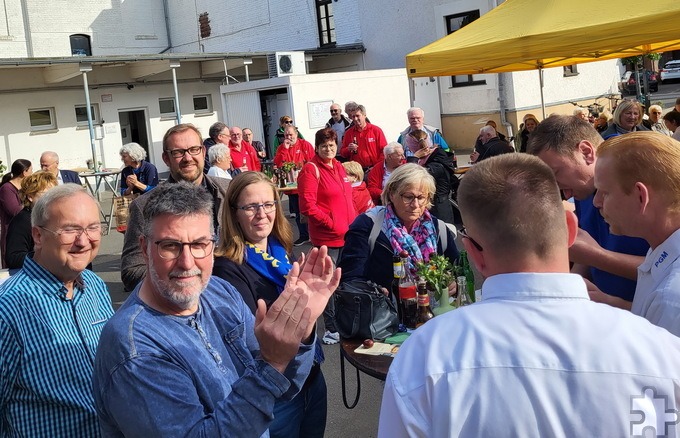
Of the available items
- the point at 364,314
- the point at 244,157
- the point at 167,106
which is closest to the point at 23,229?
the point at 364,314

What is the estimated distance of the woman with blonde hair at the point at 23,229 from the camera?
5.30m

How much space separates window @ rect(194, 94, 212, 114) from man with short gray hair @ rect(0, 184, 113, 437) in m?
A: 24.3

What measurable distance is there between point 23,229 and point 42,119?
63.8 feet

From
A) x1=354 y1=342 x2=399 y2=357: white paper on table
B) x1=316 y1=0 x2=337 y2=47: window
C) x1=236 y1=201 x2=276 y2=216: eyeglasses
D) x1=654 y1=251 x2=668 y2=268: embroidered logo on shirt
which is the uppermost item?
x1=316 y1=0 x2=337 y2=47: window

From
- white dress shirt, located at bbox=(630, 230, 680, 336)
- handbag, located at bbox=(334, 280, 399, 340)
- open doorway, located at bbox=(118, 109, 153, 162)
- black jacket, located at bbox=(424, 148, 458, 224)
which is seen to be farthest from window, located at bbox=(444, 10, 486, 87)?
white dress shirt, located at bbox=(630, 230, 680, 336)

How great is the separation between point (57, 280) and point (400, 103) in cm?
2060

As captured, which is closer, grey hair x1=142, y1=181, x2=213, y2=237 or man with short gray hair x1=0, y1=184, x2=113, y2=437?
grey hair x1=142, y1=181, x2=213, y2=237

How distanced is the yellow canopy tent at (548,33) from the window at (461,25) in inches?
587

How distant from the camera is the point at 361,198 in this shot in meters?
8.29

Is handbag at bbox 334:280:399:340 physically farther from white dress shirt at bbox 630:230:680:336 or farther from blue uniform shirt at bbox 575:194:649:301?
white dress shirt at bbox 630:230:680:336

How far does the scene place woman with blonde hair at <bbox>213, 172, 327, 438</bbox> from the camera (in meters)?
3.27

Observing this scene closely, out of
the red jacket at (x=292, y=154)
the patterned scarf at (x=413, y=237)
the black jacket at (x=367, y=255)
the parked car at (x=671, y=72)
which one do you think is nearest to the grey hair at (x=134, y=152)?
the red jacket at (x=292, y=154)

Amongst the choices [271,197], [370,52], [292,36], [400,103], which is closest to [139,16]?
[292,36]

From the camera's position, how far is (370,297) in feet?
11.8
